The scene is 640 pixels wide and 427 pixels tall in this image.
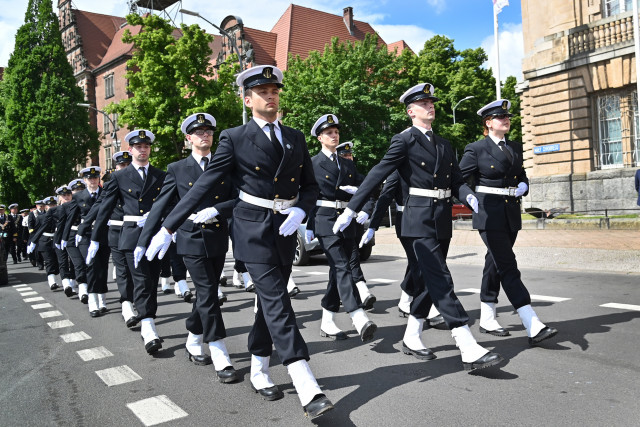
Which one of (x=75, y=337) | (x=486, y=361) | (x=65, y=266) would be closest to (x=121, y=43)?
(x=65, y=266)

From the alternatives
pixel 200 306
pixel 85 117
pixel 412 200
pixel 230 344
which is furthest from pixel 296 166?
pixel 85 117

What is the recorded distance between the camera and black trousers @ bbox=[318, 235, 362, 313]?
5.75m

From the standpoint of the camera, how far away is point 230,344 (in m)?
6.00

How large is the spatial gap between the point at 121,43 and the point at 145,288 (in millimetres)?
64496

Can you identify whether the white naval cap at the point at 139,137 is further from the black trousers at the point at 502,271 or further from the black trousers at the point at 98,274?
the black trousers at the point at 502,271

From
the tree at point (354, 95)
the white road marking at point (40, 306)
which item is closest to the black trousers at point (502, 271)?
the white road marking at point (40, 306)

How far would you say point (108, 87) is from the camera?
63125 millimetres

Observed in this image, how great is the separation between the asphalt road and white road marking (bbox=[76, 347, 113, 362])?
0.02 m

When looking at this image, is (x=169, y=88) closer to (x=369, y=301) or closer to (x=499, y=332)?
(x=369, y=301)

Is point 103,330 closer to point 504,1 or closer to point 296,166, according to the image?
point 296,166

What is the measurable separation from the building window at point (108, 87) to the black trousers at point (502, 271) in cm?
6257

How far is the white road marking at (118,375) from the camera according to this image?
482 centimetres

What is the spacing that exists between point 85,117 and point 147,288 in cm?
4744

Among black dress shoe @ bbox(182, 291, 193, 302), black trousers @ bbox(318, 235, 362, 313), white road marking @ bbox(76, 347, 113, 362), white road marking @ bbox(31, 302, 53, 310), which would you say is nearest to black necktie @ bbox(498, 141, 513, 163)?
black trousers @ bbox(318, 235, 362, 313)
